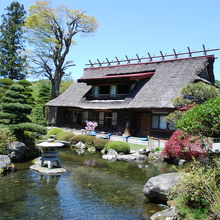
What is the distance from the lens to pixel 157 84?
23547mm

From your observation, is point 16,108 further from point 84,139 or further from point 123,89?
point 123,89

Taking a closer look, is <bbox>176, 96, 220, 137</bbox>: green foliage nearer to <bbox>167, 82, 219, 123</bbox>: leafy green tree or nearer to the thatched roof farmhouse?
<bbox>167, 82, 219, 123</bbox>: leafy green tree

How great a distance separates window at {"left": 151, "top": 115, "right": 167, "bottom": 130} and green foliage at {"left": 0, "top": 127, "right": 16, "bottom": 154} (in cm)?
1265

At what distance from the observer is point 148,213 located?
8031 millimetres

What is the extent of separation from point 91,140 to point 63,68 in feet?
55.4

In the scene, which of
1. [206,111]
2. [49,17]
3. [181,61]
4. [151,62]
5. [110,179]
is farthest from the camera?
[49,17]

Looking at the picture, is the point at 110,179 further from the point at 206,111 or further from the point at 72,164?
the point at 206,111

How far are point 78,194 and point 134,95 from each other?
616 inches

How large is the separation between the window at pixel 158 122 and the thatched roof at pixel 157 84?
1807 millimetres

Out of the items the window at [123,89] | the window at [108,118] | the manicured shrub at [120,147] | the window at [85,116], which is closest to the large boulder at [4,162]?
the manicured shrub at [120,147]

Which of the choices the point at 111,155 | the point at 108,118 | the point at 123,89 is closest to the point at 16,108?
the point at 111,155

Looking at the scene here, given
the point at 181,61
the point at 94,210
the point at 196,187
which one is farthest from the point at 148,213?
the point at 181,61

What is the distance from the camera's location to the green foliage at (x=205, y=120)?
266 inches

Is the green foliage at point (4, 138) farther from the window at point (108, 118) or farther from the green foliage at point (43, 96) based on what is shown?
the green foliage at point (43, 96)
